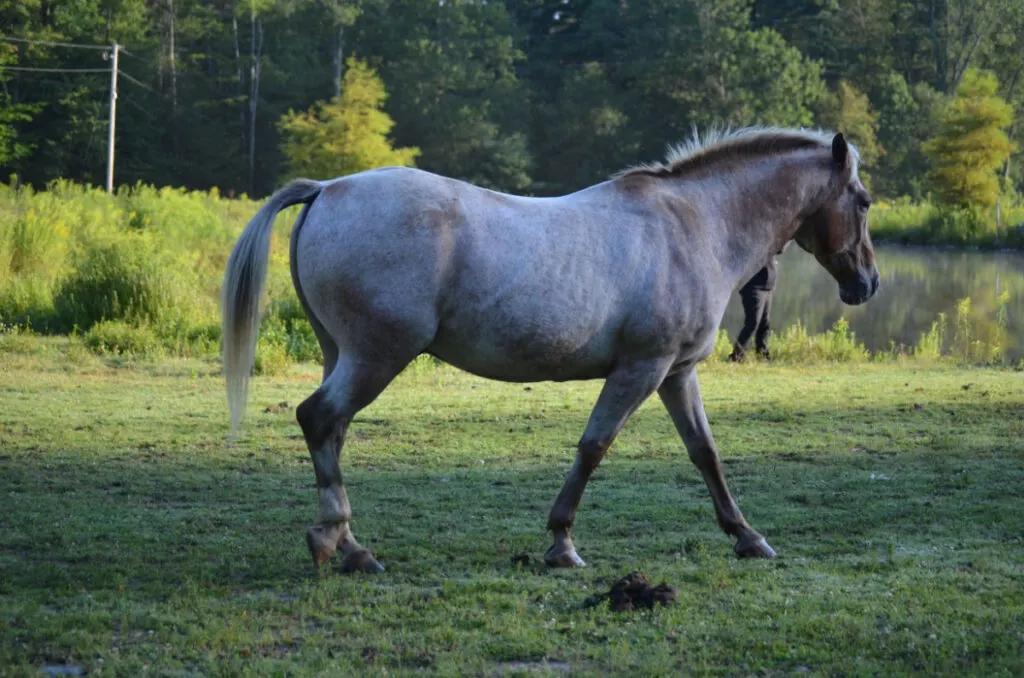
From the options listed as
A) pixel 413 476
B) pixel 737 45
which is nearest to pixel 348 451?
pixel 413 476

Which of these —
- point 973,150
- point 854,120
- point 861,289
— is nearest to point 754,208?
point 861,289

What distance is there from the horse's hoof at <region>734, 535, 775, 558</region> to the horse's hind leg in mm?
1724

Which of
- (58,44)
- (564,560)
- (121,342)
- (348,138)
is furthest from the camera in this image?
(58,44)

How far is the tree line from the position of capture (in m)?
54.8

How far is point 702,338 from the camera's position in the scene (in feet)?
19.0

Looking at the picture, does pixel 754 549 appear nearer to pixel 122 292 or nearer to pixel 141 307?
pixel 141 307

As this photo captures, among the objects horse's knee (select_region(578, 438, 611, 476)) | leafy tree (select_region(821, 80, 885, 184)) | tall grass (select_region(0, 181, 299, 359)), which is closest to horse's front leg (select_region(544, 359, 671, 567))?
horse's knee (select_region(578, 438, 611, 476))

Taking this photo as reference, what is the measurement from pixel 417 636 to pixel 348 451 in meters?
4.03

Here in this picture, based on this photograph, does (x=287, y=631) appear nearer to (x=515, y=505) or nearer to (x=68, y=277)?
(x=515, y=505)

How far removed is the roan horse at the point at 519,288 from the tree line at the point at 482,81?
154 feet

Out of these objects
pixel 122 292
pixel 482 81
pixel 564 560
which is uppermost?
pixel 482 81

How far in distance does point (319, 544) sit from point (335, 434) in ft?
1.62

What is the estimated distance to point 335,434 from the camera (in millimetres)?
5449

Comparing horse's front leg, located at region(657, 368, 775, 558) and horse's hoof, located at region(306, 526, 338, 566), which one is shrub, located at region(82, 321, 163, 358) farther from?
horse's front leg, located at region(657, 368, 775, 558)
